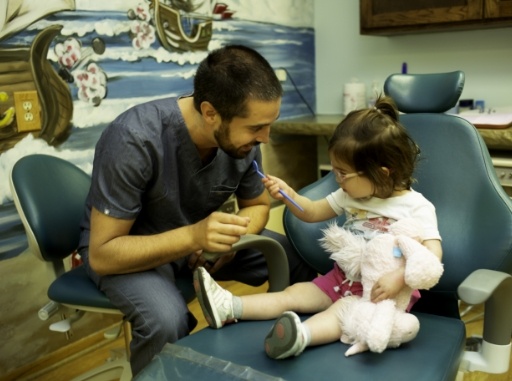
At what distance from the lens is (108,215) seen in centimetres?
130

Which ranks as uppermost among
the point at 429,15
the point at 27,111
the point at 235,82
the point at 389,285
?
the point at 429,15

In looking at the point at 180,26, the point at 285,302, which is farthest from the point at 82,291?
the point at 180,26

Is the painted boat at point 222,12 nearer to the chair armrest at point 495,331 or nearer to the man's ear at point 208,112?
the man's ear at point 208,112

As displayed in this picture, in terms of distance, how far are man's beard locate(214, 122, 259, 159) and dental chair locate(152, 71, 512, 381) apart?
0.80ft

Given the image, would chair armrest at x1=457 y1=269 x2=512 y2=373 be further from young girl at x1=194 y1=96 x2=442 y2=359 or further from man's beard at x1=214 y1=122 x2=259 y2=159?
A: man's beard at x1=214 y1=122 x2=259 y2=159

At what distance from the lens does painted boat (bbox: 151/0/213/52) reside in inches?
87.7

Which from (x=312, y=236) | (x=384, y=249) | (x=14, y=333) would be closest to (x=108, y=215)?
(x=312, y=236)

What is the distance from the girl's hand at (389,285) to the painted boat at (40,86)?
53.1 inches

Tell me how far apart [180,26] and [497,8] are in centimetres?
133

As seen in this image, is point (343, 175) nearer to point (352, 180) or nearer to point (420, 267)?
point (352, 180)

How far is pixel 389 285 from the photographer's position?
1.16 m

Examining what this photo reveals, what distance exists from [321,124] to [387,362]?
1610 mm

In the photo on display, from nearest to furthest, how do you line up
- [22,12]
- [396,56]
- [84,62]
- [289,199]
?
[289,199], [22,12], [84,62], [396,56]

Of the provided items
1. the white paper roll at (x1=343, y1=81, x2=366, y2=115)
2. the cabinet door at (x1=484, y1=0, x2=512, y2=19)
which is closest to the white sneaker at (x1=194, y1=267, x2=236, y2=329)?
the cabinet door at (x1=484, y1=0, x2=512, y2=19)
